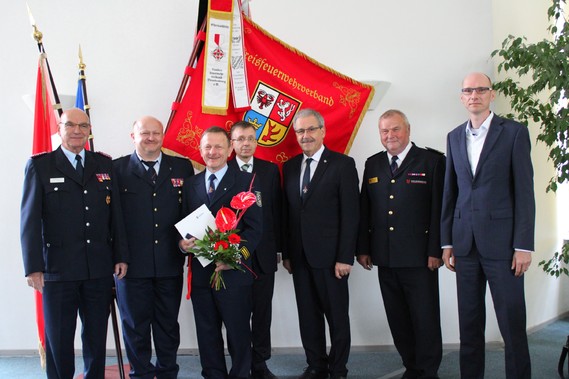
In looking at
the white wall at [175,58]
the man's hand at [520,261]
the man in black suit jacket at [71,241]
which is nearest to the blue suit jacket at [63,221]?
the man in black suit jacket at [71,241]

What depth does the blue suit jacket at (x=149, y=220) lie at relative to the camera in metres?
2.69

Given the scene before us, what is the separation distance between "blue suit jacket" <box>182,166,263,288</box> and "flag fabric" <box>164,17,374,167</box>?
67cm

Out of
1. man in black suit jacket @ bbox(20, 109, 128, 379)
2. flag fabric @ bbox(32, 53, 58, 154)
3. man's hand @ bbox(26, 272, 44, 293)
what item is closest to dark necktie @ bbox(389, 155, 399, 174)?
man in black suit jacket @ bbox(20, 109, 128, 379)

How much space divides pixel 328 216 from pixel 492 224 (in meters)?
0.90

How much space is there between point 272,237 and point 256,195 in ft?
1.44

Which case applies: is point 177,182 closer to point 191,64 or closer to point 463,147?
point 191,64

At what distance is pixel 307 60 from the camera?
3426mm

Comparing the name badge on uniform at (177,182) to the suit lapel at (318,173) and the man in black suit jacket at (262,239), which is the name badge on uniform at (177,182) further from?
the suit lapel at (318,173)

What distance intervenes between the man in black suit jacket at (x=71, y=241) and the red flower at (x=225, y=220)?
58 cm

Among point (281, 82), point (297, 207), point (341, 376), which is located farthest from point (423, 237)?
point (281, 82)

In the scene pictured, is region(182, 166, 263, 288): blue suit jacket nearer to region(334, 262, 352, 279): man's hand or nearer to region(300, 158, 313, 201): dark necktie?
region(300, 158, 313, 201): dark necktie

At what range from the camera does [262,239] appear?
293 cm

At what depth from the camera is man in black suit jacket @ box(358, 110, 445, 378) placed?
2.83 meters

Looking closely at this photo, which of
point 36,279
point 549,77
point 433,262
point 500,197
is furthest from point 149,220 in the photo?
point 549,77
